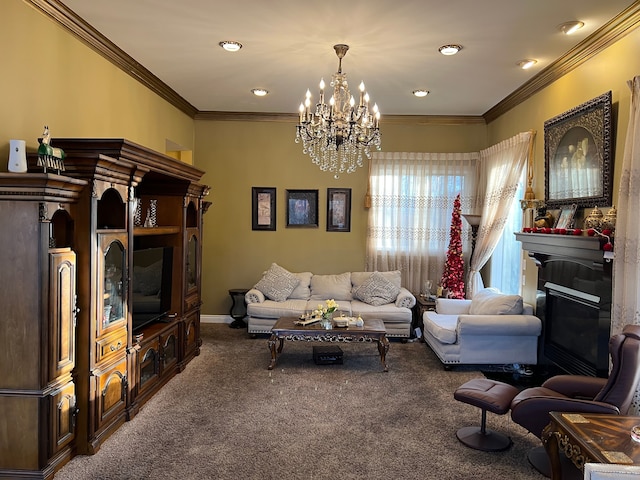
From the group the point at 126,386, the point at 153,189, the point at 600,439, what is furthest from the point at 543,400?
the point at 153,189

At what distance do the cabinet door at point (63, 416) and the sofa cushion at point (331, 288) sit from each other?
4.02 m

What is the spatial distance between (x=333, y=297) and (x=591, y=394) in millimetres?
3893

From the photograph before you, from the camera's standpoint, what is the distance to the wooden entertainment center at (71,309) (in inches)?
109

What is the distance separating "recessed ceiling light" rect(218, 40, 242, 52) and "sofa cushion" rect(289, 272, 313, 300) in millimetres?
3400

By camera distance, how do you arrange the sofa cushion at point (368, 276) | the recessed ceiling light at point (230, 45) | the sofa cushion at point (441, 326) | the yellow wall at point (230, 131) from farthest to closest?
the sofa cushion at point (368, 276) < the sofa cushion at point (441, 326) < the recessed ceiling light at point (230, 45) < the yellow wall at point (230, 131)

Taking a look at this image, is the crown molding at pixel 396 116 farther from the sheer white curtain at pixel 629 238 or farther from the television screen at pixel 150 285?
the television screen at pixel 150 285

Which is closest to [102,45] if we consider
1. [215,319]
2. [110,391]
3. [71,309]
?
[71,309]

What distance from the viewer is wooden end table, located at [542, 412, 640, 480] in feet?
6.72

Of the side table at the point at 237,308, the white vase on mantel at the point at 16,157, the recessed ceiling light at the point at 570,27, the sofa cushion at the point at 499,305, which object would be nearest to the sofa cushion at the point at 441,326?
the sofa cushion at the point at 499,305

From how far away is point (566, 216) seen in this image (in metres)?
4.46

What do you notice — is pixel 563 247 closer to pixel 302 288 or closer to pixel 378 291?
pixel 378 291

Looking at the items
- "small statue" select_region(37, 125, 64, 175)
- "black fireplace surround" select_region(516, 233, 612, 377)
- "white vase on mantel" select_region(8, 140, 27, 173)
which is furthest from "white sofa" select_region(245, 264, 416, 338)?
"white vase on mantel" select_region(8, 140, 27, 173)

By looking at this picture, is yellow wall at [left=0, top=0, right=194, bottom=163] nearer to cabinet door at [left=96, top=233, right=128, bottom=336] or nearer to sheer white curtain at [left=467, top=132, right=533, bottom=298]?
cabinet door at [left=96, top=233, right=128, bottom=336]

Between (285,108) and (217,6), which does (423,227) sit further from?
(217,6)
